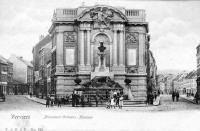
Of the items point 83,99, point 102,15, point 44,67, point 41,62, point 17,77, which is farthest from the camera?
point 17,77

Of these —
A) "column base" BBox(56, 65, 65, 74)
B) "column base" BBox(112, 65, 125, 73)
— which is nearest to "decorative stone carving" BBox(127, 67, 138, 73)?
"column base" BBox(112, 65, 125, 73)

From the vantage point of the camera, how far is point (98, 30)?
26.8 m

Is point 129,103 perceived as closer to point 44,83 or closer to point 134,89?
point 134,89

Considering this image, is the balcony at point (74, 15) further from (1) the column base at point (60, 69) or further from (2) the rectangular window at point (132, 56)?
(1) the column base at point (60, 69)

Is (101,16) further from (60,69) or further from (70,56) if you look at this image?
(60,69)

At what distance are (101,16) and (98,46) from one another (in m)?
1.76

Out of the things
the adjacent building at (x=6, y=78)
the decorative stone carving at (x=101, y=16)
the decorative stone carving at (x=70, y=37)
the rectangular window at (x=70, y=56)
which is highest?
the decorative stone carving at (x=101, y=16)

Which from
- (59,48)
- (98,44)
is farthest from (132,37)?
(59,48)

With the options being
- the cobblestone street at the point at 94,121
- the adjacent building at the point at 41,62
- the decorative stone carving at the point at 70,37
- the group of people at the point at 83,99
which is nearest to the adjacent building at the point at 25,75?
the adjacent building at the point at 41,62

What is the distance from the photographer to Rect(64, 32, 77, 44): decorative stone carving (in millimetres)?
27203

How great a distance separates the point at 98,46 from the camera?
26.9m

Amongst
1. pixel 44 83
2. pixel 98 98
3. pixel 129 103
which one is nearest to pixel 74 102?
pixel 98 98

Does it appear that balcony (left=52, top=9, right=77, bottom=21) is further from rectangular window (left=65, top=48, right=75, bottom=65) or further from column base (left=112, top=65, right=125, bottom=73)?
column base (left=112, top=65, right=125, bottom=73)

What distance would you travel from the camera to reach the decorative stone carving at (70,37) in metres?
27.2
